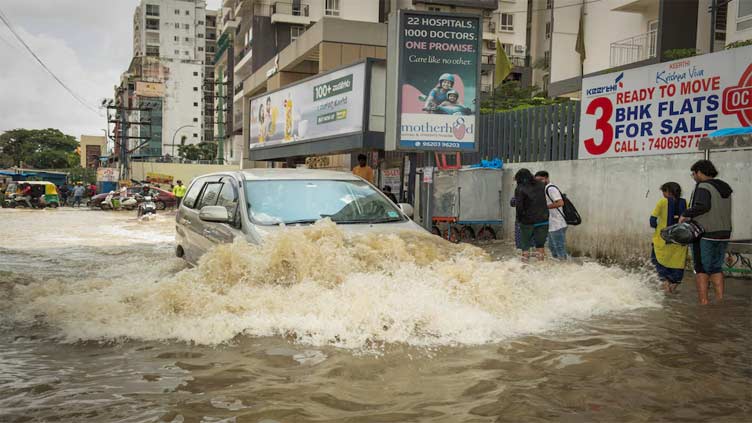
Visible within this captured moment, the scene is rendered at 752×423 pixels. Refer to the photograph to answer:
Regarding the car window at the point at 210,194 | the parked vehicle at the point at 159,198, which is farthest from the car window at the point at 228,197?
the parked vehicle at the point at 159,198

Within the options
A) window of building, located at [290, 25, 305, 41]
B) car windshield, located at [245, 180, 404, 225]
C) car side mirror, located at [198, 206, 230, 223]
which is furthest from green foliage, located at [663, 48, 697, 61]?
window of building, located at [290, 25, 305, 41]

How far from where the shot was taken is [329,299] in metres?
5.40

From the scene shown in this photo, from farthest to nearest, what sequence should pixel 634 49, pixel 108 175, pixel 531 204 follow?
pixel 108 175 < pixel 634 49 < pixel 531 204

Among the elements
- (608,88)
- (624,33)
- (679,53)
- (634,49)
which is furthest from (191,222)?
(624,33)

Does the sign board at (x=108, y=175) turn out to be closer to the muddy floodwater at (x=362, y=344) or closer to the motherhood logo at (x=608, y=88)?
the motherhood logo at (x=608, y=88)

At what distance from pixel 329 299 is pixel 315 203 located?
1735 millimetres

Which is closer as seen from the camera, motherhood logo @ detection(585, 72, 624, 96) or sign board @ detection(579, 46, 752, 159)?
sign board @ detection(579, 46, 752, 159)

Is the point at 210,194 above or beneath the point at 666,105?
beneath

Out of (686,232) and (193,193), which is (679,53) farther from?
(193,193)

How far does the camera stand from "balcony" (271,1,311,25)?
51656mm

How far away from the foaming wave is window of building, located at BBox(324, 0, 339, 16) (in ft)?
155

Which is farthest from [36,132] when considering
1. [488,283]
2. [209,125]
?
[488,283]

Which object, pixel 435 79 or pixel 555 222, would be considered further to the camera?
pixel 435 79

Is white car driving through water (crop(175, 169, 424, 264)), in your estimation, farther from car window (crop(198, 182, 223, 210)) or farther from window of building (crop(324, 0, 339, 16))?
window of building (crop(324, 0, 339, 16))
